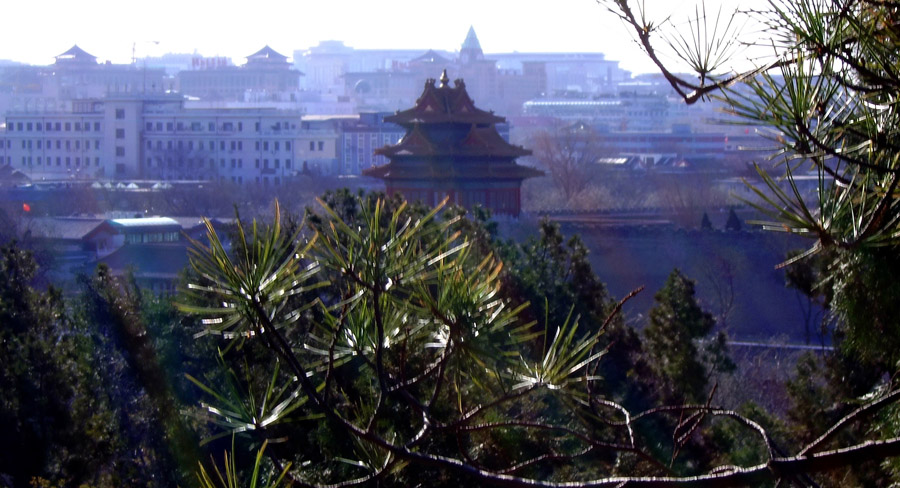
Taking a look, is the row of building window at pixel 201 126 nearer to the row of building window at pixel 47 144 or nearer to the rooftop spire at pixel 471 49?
the row of building window at pixel 47 144

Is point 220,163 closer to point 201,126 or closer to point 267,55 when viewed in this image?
point 201,126

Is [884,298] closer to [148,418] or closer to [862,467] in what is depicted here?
[862,467]

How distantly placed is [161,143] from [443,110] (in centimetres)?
1311

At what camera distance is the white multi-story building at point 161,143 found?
21312mm

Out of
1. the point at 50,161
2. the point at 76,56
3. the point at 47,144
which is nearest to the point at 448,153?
the point at 47,144

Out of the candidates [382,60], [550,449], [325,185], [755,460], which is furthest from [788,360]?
[382,60]

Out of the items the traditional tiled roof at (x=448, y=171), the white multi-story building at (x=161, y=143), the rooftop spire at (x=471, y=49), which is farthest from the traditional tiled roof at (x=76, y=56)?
the traditional tiled roof at (x=448, y=171)

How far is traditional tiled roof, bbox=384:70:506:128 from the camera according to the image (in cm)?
1102

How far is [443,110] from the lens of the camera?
1112cm

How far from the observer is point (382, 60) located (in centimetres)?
7288

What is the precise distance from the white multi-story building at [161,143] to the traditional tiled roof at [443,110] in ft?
32.6

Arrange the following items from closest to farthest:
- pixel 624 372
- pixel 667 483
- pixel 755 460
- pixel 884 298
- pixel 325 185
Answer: pixel 667 483 → pixel 884 298 → pixel 755 460 → pixel 624 372 → pixel 325 185

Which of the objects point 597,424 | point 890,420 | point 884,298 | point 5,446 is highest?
point 884,298

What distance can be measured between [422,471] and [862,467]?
0.97 m
